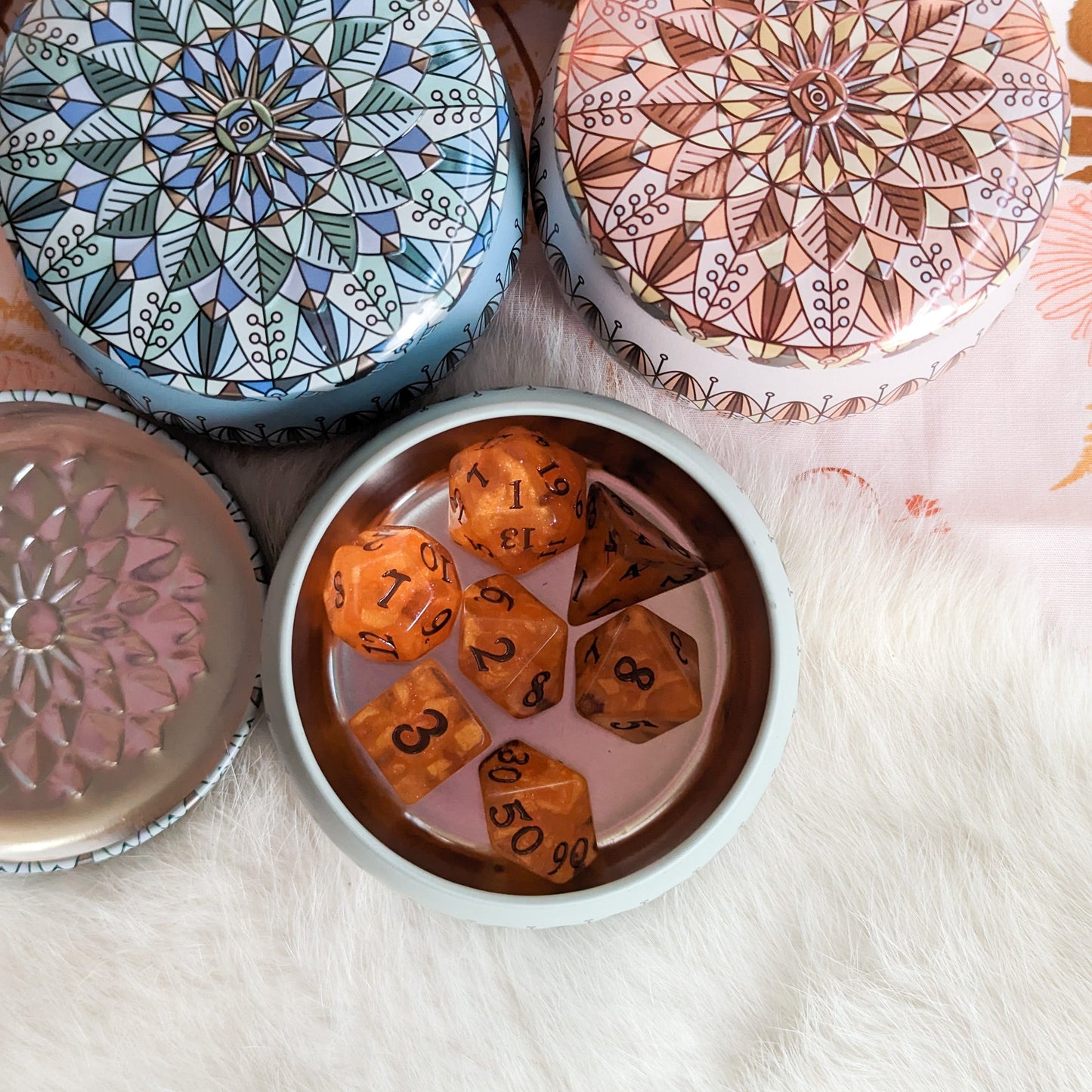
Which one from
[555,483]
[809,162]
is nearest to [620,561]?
[555,483]

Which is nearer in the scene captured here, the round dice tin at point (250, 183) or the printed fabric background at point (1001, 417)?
the round dice tin at point (250, 183)

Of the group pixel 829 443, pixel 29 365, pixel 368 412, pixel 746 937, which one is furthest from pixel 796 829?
pixel 29 365

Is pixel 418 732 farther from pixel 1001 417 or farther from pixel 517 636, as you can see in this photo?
pixel 1001 417

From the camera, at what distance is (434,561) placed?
0.49 m

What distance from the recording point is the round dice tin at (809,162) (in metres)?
0.42

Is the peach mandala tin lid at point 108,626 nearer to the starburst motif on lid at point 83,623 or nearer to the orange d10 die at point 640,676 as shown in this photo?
the starburst motif on lid at point 83,623

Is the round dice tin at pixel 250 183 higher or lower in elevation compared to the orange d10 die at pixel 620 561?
higher

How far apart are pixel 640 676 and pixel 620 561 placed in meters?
0.06

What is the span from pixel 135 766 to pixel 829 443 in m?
0.45

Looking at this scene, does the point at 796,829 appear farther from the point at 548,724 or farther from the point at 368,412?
the point at 368,412

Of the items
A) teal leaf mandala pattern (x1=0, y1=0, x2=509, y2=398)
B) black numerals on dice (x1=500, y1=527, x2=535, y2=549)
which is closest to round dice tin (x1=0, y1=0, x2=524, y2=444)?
teal leaf mandala pattern (x1=0, y1=0, x2=509, y2=398)

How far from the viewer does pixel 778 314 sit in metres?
0.41

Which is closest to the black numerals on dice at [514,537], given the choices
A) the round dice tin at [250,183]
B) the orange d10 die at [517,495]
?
the orange d10 die at [517,495]

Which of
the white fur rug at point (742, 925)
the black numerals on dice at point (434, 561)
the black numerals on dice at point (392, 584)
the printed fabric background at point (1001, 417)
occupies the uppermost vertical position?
the printed fabric background at point (1001, 417)
